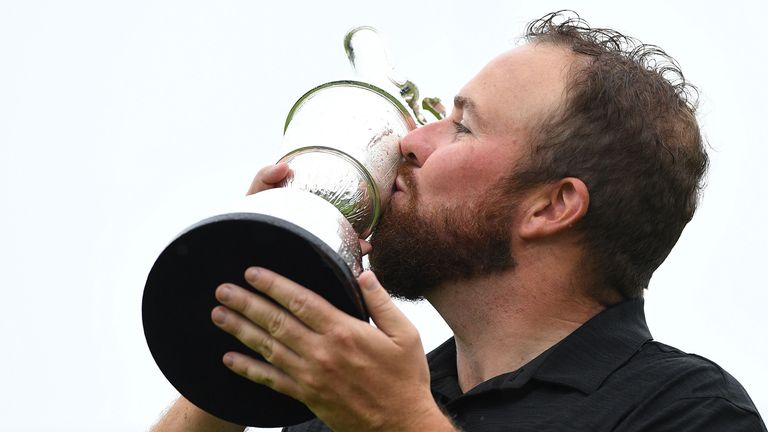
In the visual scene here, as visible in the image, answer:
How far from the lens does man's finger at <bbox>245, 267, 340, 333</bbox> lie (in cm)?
243

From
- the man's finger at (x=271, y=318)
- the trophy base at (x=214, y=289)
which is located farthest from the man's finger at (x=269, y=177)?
the man's finger at (x=271, y=318)

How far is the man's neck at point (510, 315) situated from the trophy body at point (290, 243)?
0.45 meters

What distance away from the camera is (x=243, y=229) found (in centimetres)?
251

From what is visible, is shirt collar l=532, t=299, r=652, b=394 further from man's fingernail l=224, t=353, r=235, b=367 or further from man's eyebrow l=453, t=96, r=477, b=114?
man's fingernail l=224, t=353, r=235, b=367

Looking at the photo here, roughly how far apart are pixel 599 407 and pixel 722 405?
325 millimetres

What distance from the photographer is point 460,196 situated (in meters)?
3.43

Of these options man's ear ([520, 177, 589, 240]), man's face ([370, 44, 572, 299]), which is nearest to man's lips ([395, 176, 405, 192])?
man's face ([370, 44, 572, 299])

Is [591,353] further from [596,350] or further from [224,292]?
[224,292]

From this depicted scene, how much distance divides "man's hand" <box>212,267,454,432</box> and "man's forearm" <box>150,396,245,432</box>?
3.29ft

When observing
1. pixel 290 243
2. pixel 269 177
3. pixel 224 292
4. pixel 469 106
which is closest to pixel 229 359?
pixel 224 292

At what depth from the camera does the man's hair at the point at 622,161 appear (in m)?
3.51

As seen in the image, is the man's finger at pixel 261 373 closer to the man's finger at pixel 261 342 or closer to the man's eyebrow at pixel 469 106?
the man's finger at pixel 261 342

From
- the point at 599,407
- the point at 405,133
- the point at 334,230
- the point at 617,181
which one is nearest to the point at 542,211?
the point at 617,181

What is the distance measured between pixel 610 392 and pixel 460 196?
770 millimetres
